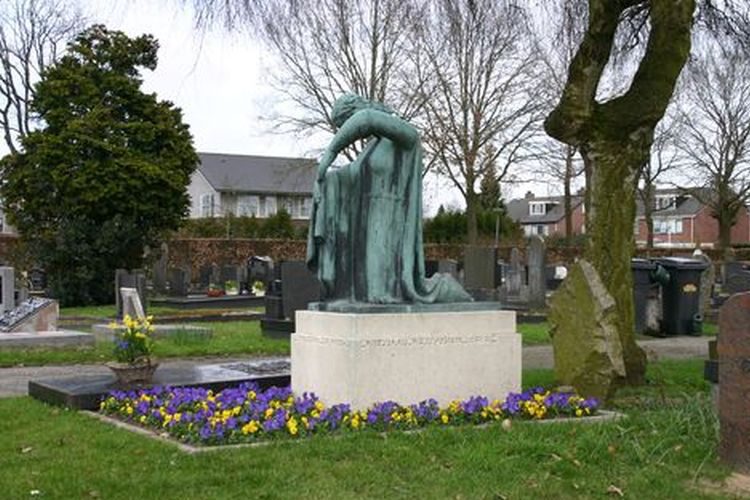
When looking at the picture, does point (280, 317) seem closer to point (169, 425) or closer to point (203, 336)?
point (203, 336)

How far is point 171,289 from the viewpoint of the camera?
89.9 feet

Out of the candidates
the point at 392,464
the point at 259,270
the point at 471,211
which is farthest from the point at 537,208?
the point at 392,464

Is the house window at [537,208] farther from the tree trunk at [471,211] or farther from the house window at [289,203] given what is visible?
the tree trunk at [471,211]

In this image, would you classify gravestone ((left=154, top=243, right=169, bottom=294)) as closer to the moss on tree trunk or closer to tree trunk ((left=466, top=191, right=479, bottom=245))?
tree trunk ((left=466, top=191, right=479, bottom=245))

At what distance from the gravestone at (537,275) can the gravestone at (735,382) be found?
58.6 feet

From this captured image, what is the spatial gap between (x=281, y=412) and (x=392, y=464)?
158cm

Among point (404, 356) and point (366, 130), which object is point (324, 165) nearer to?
point (366, 130)

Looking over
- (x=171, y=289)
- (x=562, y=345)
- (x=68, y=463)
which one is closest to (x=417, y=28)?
(x=562, y=345)

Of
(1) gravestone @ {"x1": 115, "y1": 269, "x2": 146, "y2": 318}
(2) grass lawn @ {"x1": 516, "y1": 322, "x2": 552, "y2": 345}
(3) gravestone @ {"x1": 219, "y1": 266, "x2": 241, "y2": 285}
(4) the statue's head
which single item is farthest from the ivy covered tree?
(4) the statue's head

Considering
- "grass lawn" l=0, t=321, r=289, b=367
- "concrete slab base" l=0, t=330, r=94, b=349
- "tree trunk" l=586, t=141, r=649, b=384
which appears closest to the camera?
"tree trunk" l=586, t=141, r=649, b=384

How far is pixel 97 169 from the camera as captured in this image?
2942 centimetres

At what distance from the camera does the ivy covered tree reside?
2921 centimetres

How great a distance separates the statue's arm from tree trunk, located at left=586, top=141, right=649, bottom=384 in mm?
3755

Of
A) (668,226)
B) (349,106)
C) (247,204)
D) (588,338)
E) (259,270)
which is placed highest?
(247,204)
